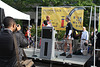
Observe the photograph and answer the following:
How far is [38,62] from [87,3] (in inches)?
518

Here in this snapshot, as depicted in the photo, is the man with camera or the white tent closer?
the man with camera

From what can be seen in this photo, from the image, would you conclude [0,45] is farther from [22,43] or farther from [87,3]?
[87,3]

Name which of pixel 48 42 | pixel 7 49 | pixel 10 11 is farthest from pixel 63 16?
pixel 7 49

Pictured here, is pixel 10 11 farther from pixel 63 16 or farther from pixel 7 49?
pixel 7 49

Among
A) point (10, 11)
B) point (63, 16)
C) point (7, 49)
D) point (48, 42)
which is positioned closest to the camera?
point (7, 49)

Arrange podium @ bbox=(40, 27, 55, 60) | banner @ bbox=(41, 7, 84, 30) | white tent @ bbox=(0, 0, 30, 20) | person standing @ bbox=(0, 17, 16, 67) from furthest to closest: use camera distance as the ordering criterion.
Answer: banner @ bbox=(41, 7, 84, 30)
podium @ bbox=(40, 27, 55, 60)
white tent @ bbox=(0, 0, 30, 20)
person standing @ bbox=(0, 17, 16, 67)

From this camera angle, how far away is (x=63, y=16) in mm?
7906

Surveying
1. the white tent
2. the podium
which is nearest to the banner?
the white tent

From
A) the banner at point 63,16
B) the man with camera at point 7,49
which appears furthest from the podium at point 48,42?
the man with camera at point 7,49

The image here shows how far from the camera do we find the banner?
25.3ft

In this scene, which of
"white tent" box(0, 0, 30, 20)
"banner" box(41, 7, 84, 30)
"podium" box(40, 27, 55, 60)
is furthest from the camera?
"banner" box(41, 7, 84, 30)

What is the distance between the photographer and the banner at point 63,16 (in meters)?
7.71

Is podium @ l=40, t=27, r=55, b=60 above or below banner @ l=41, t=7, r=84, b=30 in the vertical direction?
below

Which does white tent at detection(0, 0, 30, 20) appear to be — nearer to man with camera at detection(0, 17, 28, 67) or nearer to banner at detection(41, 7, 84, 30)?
banner at detection(41, 7, 84, 30)
